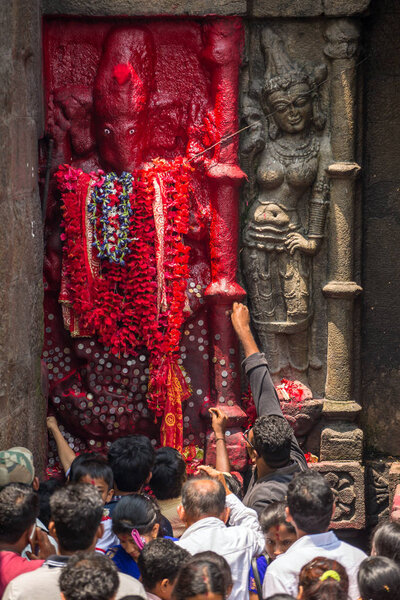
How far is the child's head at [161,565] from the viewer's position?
424 cm

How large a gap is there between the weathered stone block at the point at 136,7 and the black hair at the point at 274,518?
160 inches

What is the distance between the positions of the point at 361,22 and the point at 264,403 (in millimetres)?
3231

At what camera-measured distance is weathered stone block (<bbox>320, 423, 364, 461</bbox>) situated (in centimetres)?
779

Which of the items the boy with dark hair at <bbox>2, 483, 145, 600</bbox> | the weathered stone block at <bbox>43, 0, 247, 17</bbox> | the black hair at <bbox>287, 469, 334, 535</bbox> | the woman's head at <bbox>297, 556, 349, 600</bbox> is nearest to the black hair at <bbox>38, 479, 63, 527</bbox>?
the boy with dark hair at <bbox>2, 483, 145, 600</bbox>

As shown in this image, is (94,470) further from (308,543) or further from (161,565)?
(308,543)

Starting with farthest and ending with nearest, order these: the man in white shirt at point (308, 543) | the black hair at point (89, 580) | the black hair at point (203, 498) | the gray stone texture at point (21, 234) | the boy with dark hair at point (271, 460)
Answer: the gray stone texture at point (21, 234) → the boy with dark hair at point (271, 460) → the black hair at point (203, 498) → the man in white shirt at point (308, 543) → the black hair at point (89, 580)

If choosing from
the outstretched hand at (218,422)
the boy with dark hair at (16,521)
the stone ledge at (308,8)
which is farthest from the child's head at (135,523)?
the stone ledge at (308,8)

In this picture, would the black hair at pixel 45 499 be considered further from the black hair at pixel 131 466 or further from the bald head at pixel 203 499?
the bald head at pixel 203 499

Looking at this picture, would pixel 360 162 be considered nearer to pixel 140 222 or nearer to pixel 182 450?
pixel 140 222

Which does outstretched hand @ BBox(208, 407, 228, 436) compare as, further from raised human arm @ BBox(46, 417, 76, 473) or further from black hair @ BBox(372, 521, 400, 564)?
black hair @ BBox(372, 521, 400, 564)

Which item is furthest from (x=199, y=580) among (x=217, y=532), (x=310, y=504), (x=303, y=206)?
(x=303, y=206)

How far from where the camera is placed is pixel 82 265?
24.5ft

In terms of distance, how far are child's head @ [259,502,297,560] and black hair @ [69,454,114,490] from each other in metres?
0.88

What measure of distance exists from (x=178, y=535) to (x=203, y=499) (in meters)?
0.84
